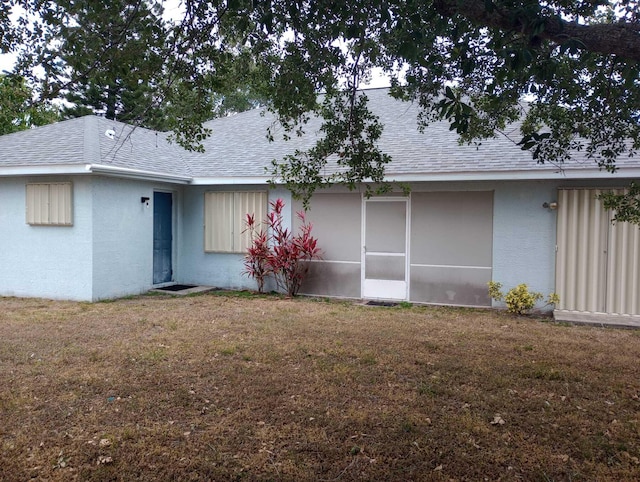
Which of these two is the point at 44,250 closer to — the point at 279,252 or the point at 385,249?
the point at 279,252

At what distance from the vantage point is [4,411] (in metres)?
4.23

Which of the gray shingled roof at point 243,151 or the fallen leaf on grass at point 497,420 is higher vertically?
the gray shingled roof at point 243,151

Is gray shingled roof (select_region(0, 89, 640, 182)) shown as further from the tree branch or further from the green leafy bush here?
the tree branch

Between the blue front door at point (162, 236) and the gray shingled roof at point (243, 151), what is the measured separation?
76cm

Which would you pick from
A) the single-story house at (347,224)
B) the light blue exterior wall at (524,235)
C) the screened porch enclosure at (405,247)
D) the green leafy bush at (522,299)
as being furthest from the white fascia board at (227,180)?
the green leafy bush at (522,299)

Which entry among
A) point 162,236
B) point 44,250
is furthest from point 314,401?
point 162,236

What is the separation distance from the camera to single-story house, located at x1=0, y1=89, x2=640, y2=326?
8.66 m

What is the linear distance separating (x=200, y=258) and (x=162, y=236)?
968 mm

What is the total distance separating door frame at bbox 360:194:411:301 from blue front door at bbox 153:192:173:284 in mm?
4477

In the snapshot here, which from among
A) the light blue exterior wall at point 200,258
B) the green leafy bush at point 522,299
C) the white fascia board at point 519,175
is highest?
the white fascia board at point 519,175

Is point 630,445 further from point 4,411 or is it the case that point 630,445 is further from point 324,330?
point 4,411

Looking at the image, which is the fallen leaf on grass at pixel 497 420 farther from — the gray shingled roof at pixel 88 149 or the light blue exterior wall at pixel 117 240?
the gray shingled roof at pixel 88 149

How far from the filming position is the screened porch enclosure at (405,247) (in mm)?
9445

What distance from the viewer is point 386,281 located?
33.2ft
